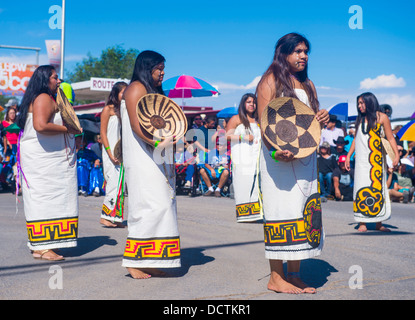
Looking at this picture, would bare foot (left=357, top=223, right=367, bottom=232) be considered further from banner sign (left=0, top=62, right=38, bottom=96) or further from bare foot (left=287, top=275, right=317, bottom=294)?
banner sign (left=0, top=62, right=38, bottom=96)

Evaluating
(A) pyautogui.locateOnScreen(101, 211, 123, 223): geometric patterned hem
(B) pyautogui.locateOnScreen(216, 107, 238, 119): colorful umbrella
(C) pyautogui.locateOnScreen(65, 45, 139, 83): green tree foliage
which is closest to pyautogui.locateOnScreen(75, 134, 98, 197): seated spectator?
(B) pyautogui.locateOnScreen(216, 107, 238, 119): colorful umbrella

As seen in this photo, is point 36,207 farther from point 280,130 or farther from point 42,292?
point 280,130

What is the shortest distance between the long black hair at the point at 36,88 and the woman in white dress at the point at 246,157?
3.59 metres

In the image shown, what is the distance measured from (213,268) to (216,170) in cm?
907

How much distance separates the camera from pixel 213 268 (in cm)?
555

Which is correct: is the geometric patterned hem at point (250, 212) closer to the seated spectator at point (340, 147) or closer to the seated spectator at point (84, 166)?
the seated spectator at point (340, 147)

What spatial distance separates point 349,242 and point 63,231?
3.62m

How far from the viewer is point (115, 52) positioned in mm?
74750

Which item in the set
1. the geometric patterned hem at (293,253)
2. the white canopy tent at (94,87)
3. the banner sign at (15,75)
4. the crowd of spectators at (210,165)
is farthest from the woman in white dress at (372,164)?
the banner sign at (15,75)

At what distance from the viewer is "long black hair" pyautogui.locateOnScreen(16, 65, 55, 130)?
19.4 ft

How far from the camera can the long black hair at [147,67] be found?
16.9 ft

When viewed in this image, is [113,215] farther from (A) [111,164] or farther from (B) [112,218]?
(A) [111,164]

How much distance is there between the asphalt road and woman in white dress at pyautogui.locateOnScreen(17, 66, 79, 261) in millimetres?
267

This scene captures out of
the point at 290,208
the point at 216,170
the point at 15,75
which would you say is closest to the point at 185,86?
the point at 216,170
